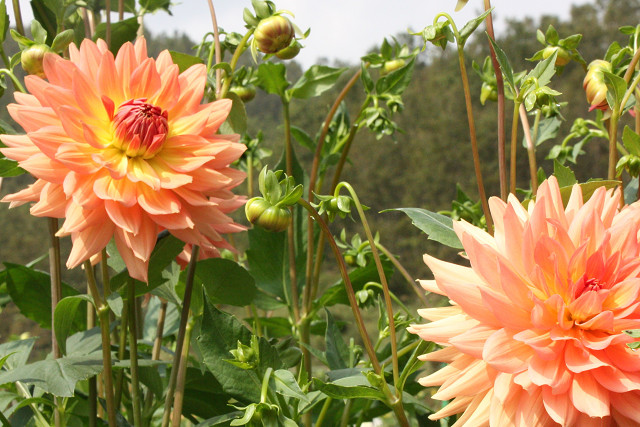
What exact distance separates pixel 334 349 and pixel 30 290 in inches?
14.8

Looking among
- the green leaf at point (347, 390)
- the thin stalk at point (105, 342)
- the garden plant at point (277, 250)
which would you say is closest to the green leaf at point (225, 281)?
the garden plant at point (277, 250)

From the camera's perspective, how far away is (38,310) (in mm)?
824

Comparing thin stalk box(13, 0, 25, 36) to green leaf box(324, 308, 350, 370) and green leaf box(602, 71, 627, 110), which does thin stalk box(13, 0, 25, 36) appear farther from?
green leaf box(602, 71, 627, 110)

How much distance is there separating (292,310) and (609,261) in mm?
486

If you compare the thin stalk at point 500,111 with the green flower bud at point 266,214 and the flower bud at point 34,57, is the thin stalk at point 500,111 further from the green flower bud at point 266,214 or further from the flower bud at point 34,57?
the flower bud at point 34,57

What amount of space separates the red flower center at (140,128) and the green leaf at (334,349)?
253 millimetres

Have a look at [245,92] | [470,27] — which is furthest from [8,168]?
[470,27]

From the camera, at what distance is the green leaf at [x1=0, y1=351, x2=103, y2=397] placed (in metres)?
0.57

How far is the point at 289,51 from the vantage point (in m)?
0.70

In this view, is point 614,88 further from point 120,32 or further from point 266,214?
point 120,32

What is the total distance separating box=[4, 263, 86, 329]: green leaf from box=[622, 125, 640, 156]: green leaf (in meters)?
0.64

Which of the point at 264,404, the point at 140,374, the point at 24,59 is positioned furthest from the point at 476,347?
the point at 24,59

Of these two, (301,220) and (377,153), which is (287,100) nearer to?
(301,220)

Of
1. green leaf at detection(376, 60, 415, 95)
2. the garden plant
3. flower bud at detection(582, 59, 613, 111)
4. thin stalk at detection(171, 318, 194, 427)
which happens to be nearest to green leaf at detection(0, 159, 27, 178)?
the garden plant
